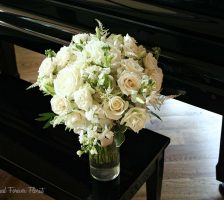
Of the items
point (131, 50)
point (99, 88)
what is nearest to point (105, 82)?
point (99, 88)

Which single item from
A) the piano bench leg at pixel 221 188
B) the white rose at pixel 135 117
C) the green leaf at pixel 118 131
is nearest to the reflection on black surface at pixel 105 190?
the green leaf at pixel 118 131

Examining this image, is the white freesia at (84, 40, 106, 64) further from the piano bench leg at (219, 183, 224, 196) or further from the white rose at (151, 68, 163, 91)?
the piano bench leg at (219, 183, 224, 196)

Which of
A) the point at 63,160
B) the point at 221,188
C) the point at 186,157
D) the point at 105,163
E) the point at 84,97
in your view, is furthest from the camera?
the point at 186,157

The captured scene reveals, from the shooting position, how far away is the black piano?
1.19 meters

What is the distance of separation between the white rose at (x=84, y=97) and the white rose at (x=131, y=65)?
0.10m

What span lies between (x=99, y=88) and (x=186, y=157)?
44.1 inches

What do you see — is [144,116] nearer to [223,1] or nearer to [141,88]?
[141,88]

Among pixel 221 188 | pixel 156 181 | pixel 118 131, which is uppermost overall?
pixel 118 131

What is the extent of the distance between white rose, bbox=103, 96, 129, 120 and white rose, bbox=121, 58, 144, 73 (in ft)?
0.26

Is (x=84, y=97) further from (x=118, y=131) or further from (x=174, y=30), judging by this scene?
(x=174, y=30)

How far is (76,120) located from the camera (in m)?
0.90

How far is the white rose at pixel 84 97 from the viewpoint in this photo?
2.79 feet

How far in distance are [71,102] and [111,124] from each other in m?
0.11

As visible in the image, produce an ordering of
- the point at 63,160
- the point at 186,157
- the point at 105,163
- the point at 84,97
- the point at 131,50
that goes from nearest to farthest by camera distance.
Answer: the point at 84,97 → the point at 131,50 → the point at 105,163 → the point at 63,160 → the point at 186,157
